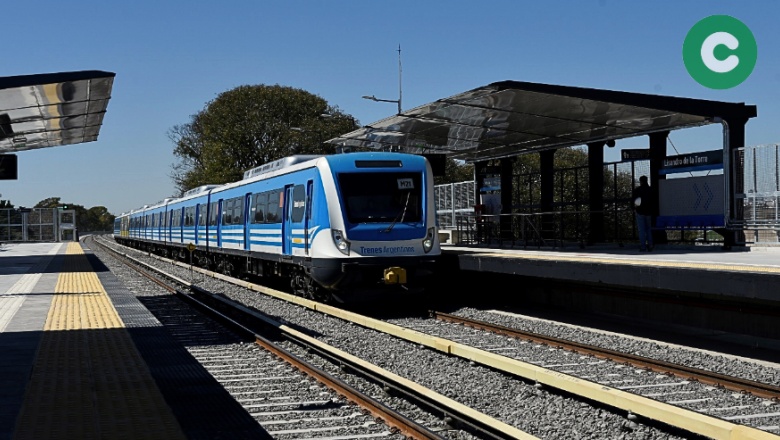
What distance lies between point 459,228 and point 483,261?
31.6 feet

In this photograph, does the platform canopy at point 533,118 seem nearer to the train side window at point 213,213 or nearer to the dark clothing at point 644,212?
the dark clothing at point 644,212

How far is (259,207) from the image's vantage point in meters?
21.6

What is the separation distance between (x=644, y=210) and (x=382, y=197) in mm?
4901

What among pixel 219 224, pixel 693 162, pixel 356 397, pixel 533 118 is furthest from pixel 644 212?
pixel 219 224

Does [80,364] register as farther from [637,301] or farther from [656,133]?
[656,133]

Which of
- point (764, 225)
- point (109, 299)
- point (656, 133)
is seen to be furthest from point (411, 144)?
point (764, 225)

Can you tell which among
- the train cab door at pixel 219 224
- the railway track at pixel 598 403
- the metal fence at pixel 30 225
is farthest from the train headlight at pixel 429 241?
the metal fence at pixel 30 225

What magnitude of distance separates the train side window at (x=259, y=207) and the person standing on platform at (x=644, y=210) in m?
8.55

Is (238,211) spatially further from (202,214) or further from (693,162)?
(693,162)

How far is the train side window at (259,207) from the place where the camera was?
831 inches

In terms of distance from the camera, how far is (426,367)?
10.3 metres

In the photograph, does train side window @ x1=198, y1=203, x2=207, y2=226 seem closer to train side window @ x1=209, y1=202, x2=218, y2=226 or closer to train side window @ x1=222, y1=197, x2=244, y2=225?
train side window @ x1=209, y1=202, x2=218, y2=226

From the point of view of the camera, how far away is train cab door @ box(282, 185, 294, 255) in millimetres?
18391

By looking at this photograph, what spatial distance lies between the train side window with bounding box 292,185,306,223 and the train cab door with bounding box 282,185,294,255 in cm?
30
